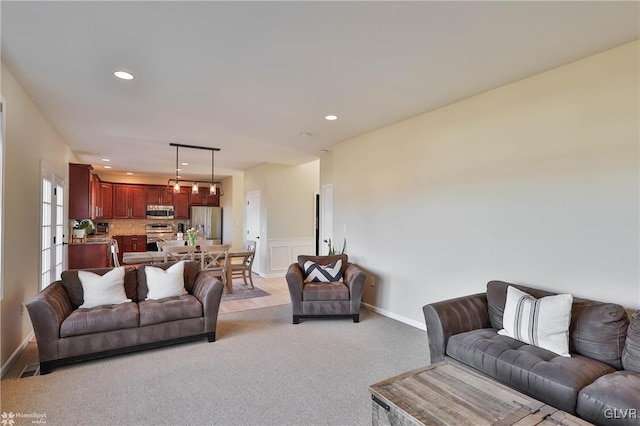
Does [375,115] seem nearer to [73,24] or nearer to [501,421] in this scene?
[73,24]

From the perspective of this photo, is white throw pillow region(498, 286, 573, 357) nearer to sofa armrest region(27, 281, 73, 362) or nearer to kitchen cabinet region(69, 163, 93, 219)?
sofa armrest region(27, 281, 73, 362)

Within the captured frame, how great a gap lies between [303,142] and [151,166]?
4.81 metres

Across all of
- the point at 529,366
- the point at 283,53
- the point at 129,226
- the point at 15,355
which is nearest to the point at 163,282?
the point at 15,355

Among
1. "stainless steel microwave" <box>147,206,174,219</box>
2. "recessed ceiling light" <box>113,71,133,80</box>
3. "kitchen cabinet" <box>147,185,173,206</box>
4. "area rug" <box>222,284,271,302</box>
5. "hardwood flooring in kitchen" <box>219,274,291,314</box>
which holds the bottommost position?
"hardwood flooring in kitchen" <box>219,274,291,314</box>

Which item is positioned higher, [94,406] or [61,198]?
[61,198]

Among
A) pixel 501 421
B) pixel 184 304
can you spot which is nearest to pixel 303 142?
pixel 184 304

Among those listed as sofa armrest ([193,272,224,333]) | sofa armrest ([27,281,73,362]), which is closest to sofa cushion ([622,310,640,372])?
sofa armrest ([193,272,224,333])

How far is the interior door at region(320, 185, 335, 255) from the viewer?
6117mm

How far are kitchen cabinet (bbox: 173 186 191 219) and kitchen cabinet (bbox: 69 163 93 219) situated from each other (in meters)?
4.44

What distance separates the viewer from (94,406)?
2.36 metres

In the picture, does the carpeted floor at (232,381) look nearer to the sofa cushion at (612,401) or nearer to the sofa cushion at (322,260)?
the sofa cushion at (322,260)

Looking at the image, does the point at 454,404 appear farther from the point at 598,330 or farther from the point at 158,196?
the point at 158,196

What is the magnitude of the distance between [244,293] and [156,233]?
5734 millimetres

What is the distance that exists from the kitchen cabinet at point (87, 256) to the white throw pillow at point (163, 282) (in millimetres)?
2741
